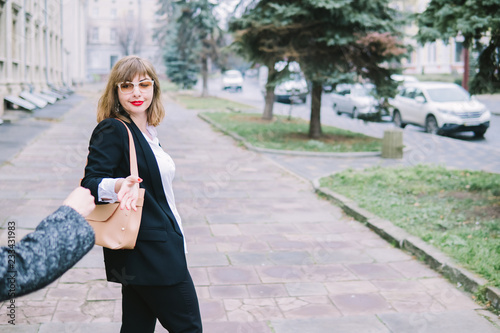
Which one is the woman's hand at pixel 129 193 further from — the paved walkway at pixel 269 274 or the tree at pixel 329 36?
the tree at pixel 329 36

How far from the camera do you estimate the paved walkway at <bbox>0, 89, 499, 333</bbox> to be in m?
4.21

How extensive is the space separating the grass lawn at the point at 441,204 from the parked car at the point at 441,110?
7.89 m

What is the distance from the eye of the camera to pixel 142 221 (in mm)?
2514

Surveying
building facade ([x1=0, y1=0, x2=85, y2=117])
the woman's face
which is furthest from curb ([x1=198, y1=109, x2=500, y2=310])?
building facade ([x1=0, y1=0, x2=85, y2=117])

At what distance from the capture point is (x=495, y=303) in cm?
448

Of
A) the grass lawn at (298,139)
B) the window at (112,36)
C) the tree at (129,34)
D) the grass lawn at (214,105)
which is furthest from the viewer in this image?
the window at (112,36)

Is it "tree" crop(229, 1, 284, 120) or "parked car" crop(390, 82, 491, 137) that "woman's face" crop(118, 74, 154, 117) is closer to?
"tree" crop(229, 1, 284, 120)

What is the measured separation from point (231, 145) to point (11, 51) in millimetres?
12086

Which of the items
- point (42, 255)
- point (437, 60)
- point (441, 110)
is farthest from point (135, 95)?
point (437, 60)

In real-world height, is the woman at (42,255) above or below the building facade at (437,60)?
below

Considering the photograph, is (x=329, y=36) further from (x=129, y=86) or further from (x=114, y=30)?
(x=114, y=30)

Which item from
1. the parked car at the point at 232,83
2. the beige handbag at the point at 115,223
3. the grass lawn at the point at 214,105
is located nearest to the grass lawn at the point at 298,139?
the grass lawn at the point at 214,105

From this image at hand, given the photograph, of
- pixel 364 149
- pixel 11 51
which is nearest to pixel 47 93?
pixel 11 51

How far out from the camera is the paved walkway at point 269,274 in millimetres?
4211
